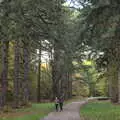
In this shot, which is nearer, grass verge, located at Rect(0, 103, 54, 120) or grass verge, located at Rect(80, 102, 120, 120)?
grass verge, located at Rect(0, 103, 54, 120)

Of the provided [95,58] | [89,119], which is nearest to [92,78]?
[95,58]

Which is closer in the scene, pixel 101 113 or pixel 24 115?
pixel 24 115

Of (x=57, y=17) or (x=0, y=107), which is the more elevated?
(x=57, y=17)

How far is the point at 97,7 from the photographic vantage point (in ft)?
51.3

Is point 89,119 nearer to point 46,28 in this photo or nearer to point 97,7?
point 46,28

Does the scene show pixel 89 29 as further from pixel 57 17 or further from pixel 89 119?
pixel 89 119

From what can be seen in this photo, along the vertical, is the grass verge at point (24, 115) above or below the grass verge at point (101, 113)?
above

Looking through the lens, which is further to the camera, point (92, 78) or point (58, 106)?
point (92, 78)

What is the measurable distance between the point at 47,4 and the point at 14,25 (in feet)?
6.64

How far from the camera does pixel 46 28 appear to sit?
736 inches

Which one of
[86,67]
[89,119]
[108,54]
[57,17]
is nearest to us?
[57,17]

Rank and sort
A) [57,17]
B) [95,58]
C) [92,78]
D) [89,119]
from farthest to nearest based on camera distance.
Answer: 1. [92,78]
2. [95,58]
3. [89,119]
4. [57,17]

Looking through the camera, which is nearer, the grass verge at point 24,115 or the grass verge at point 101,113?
the grass verge at point 24,115

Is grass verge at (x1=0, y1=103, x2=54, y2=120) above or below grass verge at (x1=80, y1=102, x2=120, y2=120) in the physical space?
above
